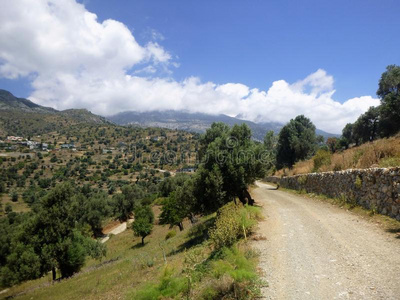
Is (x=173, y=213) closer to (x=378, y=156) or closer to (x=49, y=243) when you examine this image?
Answer: (x=49, y=243)

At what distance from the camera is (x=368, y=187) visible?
12117 mm

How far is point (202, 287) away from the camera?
6.40m

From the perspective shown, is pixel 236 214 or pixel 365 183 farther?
pixel 365 183

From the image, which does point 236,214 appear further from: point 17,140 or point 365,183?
point 17,140

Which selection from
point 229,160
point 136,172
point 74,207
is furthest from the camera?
point 136,172

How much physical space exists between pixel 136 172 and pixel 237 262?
151m

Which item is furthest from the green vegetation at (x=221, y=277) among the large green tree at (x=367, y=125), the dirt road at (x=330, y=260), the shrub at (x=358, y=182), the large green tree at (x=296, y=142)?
the large green tree at (x=367, y=125)

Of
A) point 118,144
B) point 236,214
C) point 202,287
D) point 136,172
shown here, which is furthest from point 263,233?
point 118,144

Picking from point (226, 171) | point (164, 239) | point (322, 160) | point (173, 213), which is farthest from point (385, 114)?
point (164, 239)

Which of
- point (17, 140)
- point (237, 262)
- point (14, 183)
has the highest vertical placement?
point (17, 140)

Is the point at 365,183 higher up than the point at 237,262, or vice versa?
the point at 365,183

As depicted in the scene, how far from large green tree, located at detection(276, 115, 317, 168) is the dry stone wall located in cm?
3428

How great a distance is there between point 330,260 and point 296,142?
47.8 metres

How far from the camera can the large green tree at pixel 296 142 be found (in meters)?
51.2
